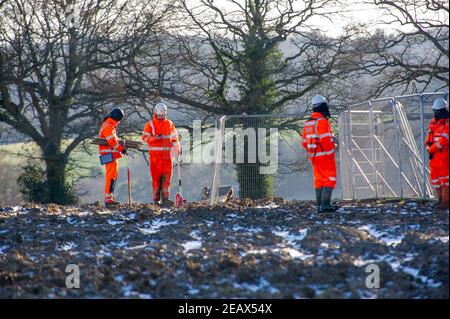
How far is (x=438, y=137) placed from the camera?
15.3 m

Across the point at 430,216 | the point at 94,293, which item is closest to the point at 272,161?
the point at 430,216

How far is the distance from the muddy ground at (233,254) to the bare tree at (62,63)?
60.2ft

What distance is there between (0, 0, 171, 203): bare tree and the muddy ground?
18.3m

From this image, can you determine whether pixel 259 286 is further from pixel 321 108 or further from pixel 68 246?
pixel 321 108

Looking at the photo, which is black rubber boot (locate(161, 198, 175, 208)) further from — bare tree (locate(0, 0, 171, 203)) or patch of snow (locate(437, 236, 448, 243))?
bare tree (locate(0, 0, 171, 203))

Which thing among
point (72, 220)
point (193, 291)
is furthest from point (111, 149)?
point (193, 291)

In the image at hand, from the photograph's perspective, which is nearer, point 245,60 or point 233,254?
point 233,254

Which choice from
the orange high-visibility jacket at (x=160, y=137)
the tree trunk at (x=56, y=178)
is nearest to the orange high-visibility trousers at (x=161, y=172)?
the orange high-visibility jacket at (x=160, y=137)

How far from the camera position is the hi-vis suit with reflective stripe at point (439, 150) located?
15241 mm

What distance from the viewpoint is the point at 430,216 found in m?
14.7

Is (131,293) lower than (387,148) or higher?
lower

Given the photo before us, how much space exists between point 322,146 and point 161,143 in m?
4.93
